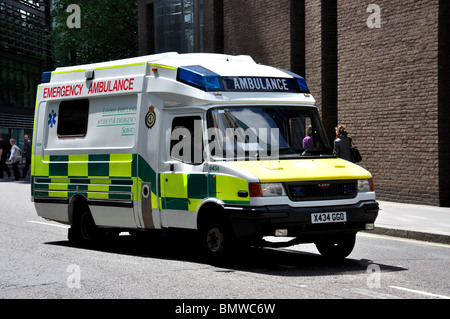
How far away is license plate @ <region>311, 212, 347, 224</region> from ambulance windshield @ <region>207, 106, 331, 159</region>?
2.97 ft

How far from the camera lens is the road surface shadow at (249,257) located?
359 inches

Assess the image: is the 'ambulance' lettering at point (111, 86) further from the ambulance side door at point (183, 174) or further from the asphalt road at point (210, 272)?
the asphalt road at point (210, 272)

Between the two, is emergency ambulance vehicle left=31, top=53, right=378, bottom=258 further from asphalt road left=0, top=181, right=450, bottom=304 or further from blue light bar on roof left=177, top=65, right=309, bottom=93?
asphalt road left=0, top=181, right=450, bottom=304

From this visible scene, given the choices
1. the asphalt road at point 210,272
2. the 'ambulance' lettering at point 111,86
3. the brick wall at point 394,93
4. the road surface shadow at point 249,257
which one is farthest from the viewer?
the brick wall at point 394,93

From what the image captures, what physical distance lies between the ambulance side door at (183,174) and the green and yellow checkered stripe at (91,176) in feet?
1.13

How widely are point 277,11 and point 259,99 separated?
13.5 metres

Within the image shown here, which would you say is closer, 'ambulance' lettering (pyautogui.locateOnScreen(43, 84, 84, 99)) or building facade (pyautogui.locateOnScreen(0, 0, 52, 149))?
'ambulance' lettering (pyautogui.locateOnScreen(43, 84, 84, 99))

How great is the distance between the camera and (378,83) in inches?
732

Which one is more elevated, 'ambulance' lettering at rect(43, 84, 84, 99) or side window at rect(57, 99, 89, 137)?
'ambulance' lettering at rect(43, 84, 84, 99)

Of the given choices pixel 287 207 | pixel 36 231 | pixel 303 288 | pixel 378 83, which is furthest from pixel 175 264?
pixel 378 83

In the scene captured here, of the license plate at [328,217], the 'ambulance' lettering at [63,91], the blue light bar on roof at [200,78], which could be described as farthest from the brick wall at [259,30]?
the license plate at [328,217]

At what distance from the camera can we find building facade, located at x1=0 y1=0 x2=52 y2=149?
52.6 meters

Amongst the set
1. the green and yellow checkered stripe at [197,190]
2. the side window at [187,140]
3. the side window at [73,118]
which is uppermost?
the side window at [73,118]

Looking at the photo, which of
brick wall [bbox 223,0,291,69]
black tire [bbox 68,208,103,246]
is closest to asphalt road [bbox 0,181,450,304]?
black tire [bbox 68,208,103,246]
